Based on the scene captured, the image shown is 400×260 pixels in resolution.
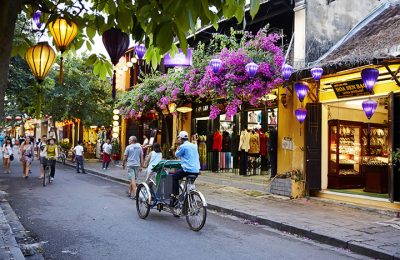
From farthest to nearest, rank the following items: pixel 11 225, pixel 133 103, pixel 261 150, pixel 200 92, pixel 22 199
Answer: pixel 133 103, pixel 261 150, pixel 200 92, pixel 22 199, pixel 11 225

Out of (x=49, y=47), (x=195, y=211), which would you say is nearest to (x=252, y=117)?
(x=195, y=211)

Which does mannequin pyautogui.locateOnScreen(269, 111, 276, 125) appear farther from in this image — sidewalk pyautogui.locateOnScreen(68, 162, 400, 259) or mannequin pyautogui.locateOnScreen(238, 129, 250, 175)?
sidewalk pyautogui.locateOnScreen(68, 162, 400, 259)

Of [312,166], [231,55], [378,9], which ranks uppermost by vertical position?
[378,9]

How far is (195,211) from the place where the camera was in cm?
822

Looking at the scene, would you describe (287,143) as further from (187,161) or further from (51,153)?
(51,153)

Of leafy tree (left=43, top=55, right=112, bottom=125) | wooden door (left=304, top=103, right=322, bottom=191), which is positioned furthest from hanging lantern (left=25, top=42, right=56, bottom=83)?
leafy tree (left=43, top=55, right=112, bottom=125)

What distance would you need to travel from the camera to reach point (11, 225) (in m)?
8.41

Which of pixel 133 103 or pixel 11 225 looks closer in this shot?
pixel 11 225

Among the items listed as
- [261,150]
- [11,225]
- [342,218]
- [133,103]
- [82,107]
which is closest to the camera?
[11,225]

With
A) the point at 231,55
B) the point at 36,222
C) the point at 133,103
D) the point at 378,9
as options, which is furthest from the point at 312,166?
the point at 133,103

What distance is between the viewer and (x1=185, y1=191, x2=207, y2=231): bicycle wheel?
8.01 m

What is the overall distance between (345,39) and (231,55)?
3.85 m

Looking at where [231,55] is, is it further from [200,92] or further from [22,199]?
[22,199]

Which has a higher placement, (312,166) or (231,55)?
(231,55)
